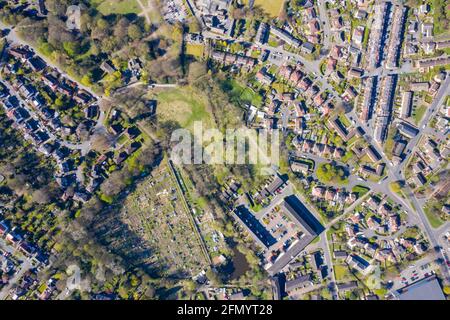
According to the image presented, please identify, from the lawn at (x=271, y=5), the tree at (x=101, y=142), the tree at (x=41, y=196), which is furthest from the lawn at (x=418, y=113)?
the tree at (x=41, y=196)

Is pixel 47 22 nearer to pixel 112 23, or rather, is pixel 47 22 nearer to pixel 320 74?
pixel 112 23

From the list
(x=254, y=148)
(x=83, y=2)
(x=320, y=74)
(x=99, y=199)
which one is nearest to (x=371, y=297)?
(x=254, y=148)

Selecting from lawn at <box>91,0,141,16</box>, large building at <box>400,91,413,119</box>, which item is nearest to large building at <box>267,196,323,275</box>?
large building at <box>400,91,413,119</box>

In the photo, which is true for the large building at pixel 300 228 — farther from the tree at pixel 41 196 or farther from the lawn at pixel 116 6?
the lawn at pixel 116 6

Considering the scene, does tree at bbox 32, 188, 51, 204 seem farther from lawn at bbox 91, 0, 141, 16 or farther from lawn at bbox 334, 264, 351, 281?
lawn at bbox 334, 264, 351, 281

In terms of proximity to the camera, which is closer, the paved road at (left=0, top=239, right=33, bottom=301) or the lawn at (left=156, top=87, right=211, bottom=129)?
the paved road at (left=0, top=239, right=33, bottom=301)

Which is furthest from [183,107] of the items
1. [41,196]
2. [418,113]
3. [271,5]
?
[418,113]
